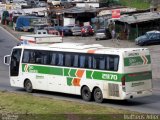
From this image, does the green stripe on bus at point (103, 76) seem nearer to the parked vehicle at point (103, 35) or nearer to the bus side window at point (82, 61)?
the bus side window at point (82, 61)

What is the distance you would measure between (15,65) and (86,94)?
19.7 ft

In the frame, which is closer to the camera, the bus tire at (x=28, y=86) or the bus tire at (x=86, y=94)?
the bus tire at (x=86, y=94)

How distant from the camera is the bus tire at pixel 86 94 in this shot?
24855 millimetres

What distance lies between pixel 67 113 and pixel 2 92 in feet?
27.7

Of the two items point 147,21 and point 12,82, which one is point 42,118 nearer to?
point 12,82

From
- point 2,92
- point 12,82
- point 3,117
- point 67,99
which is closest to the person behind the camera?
point 3,117

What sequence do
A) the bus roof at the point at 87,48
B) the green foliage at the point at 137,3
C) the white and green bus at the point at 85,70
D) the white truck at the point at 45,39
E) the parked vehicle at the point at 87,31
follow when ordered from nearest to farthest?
the white and green bus at the point at 85,70 < the bus roof at the point at 87,48 < the white truck at the point at 45,39 < the parked vehicle at the point at 87,31 < the green foliage at the point at 137,3

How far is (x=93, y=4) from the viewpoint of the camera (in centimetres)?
10344

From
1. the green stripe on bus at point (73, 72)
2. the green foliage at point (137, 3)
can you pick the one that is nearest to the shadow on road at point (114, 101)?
the green stripe on bus at point (73, 72)

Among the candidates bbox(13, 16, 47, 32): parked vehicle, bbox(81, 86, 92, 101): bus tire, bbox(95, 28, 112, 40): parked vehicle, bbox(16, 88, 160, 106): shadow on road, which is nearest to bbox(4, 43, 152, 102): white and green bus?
bbox(81, 86, 92, 101): bus tire

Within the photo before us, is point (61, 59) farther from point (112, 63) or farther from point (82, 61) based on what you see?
point (112, 63)

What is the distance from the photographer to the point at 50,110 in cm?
2053

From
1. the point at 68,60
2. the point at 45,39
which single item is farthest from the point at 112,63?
the point at 45,39

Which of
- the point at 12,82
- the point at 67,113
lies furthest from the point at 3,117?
the point at 12,82
